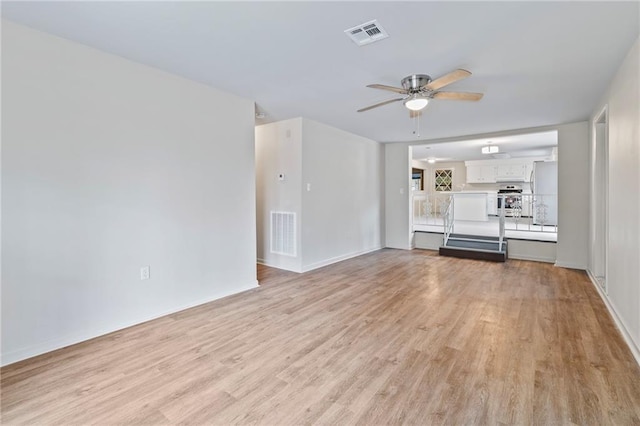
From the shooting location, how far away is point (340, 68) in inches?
115

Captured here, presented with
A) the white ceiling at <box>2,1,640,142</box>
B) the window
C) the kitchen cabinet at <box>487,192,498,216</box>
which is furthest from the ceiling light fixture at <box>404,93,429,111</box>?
the window

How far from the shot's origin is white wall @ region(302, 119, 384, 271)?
4973 millimetres

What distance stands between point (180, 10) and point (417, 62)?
6.38 ft

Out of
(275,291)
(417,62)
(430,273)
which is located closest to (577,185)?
(430,273)

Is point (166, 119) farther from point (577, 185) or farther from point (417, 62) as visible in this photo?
point (577, 185)

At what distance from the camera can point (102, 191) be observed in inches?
106

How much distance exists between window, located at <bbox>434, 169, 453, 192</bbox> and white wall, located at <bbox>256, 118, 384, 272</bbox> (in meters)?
7.09

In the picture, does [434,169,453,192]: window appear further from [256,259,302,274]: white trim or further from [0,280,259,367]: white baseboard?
[0,280,259,367]: white baseboard

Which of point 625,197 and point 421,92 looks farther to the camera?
point 421,92

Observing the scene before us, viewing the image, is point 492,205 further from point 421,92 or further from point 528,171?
point 421,92

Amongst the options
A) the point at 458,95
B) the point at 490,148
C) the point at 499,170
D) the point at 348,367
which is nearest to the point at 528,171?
the point at 499,170

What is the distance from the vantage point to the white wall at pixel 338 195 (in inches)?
196

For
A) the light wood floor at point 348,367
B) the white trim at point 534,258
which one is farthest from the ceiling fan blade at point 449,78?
the white trim at point 534,258

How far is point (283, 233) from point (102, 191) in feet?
9.11
